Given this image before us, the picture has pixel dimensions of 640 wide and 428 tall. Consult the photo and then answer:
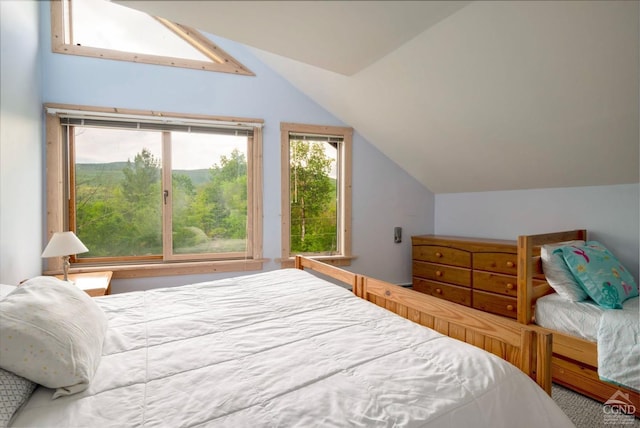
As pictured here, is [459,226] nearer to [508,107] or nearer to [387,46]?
[508,107]

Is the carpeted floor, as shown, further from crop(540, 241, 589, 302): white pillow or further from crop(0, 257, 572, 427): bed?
crop(0, 257, 572, 427): bed

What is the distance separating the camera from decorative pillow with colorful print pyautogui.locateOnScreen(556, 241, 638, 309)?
1884mm

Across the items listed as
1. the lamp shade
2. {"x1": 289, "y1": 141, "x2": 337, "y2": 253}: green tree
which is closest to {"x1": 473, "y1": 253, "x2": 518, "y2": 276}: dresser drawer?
{"x1": 289, "y1": 141, "x2": 337, "y2": 253}: green tree

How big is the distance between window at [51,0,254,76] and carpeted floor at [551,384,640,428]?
11.9 ft

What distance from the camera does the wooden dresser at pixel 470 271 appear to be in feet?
9.05

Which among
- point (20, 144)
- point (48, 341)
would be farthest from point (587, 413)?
point (20, 144)

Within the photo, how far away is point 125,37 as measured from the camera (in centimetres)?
286

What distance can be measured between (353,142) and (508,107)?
5.43 ft

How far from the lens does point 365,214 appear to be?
3604 mm

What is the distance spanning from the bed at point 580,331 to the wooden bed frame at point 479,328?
2.24ft

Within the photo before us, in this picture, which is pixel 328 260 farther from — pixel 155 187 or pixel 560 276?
pixel 560 276

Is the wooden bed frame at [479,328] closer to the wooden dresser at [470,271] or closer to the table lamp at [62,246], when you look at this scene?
the wooden dresser at [470,271]

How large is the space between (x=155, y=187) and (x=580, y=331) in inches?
134

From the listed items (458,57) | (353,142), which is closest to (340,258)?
(353,142)
